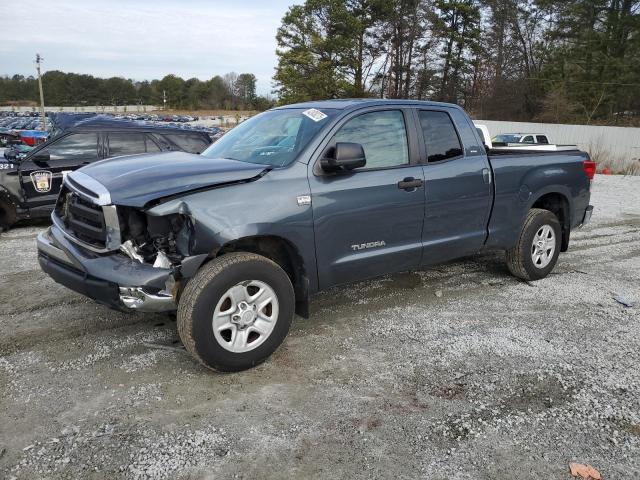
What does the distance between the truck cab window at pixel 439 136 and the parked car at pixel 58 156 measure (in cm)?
542

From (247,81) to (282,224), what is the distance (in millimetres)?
139803

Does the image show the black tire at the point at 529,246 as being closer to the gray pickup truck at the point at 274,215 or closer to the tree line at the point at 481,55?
the gray pickup truck at the point at 274,215

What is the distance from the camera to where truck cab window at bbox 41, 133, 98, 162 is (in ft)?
26.5

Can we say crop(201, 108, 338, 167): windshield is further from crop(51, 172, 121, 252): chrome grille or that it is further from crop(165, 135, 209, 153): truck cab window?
crop(165, 135, 209, 153): truck cab window

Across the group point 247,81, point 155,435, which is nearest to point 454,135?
point 155,435

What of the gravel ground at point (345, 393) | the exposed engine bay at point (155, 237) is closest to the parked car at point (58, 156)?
the gravel ground at point (345, 393)

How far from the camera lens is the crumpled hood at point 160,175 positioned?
3.23m

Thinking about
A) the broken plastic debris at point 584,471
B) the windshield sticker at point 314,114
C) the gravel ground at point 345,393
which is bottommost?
the broken plastic debris at point 584,471

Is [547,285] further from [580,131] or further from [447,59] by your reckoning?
[447,59]

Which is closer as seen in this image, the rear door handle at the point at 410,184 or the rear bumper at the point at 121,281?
the rear bumper at the point at 121,281

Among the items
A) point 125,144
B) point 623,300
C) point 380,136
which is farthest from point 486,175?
point 125,144

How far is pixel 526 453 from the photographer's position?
272cm

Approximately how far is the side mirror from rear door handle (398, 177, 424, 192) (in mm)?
577

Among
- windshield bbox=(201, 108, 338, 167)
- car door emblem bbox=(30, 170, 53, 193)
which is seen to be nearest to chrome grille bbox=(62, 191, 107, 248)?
windshield bbox=(201, 108, 338, 167)
